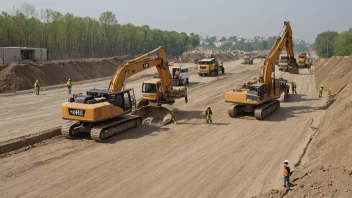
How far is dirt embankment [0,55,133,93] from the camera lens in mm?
35188

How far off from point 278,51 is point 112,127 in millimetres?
14224

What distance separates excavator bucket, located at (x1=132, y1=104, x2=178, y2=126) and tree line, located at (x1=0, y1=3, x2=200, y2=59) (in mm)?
45896

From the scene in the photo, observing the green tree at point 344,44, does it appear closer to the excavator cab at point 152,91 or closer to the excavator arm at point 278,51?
the excavator arm at point 278,51

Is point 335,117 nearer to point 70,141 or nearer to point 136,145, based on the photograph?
point 136,145

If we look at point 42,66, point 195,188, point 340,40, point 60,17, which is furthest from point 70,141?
point 340,40

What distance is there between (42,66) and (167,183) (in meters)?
34.9

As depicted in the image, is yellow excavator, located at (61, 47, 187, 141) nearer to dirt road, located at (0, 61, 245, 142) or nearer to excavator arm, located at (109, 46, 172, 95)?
→ excavator arm, located at (109, 46, 172, 95)

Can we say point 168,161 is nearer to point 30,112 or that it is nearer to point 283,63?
point 30,112

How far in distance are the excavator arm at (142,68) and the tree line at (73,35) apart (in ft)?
149

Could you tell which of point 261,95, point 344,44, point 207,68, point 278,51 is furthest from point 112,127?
point 344,44

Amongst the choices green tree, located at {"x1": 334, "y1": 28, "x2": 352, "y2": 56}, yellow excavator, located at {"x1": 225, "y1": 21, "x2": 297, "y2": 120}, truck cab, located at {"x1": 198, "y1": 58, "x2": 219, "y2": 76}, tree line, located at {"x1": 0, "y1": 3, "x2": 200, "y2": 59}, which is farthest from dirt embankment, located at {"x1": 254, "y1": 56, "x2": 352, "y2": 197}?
green tree, located at {"x1": 334, "y1": 28, "x2": 352, "y2": 56}

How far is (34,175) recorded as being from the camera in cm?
1236

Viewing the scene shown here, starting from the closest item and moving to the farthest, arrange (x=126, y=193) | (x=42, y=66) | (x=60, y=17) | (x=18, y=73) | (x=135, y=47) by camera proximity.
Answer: (x=126, y=193), (x=18, y=73), (x=42, y=66), (x=60, y=17), (x=135, y=47)

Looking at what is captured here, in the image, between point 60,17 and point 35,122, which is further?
point 60,17
